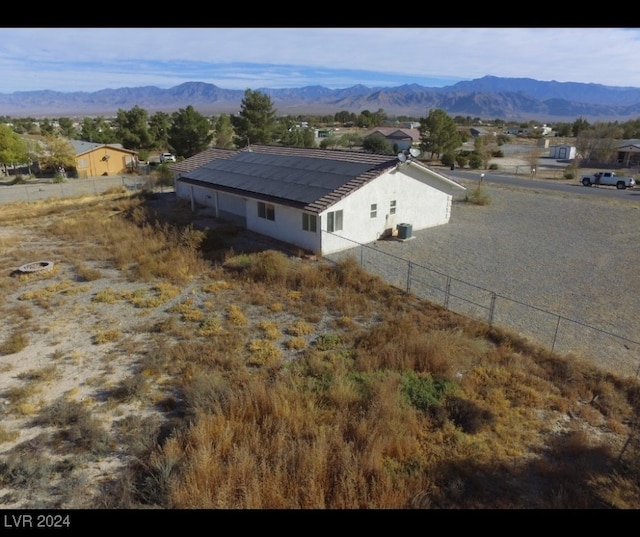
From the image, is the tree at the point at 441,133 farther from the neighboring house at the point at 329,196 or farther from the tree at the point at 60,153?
the tree at the point at 60,153

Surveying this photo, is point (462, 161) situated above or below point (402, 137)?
below

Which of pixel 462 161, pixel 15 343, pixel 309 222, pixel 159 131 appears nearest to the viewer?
pixel 15 343

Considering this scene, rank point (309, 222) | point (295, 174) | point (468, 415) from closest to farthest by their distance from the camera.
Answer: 1. point (468, 415)
2. point (309, 222)
3. point (295, 174)

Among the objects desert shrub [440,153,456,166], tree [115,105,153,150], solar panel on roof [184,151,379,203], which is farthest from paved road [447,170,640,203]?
tree [115,105,153,150]

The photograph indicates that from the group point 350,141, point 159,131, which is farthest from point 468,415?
point 350,141

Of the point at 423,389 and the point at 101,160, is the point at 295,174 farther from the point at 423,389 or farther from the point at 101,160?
the point at 101,160
